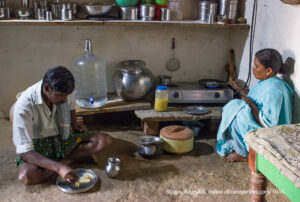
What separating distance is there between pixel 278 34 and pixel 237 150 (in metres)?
1.18

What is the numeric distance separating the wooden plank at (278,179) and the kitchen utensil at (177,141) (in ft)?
3.99

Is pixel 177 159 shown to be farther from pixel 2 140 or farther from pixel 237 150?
pixel 2 140

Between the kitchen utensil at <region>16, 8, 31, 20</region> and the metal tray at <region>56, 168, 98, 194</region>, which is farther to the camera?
the kitchen utensil at <region>16, 8, 31, 20</region>

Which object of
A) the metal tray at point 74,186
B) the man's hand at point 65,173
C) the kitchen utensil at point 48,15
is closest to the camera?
the man's hand at point 65,173

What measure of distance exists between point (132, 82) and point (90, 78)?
0.57 m

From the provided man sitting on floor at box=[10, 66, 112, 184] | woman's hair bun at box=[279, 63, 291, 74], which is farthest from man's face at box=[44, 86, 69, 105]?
woman's hair bun at box=[279, 63, 291, 74]

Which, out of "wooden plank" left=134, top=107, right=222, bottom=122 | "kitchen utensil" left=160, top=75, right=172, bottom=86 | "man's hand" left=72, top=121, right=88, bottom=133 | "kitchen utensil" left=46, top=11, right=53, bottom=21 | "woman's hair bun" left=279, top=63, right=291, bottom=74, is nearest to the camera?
"woman's hair bun" left=279, top=63, right=291, bottom=74

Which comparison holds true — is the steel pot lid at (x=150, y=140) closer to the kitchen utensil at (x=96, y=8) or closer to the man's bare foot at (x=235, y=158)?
the man's bare foot at (x=235, y=158)

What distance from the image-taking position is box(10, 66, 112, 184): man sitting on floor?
234cm

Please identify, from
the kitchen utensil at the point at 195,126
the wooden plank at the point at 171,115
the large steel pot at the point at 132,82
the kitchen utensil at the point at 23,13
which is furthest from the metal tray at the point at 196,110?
the kitchen utensil at the point at 23,13

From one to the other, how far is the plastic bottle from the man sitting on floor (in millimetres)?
797

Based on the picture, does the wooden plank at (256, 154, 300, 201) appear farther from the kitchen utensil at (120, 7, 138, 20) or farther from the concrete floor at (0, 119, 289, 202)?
the kitchen utensil at (120, 7, 138, 20)

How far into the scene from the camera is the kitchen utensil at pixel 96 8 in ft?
11.2

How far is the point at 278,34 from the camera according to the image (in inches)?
122
